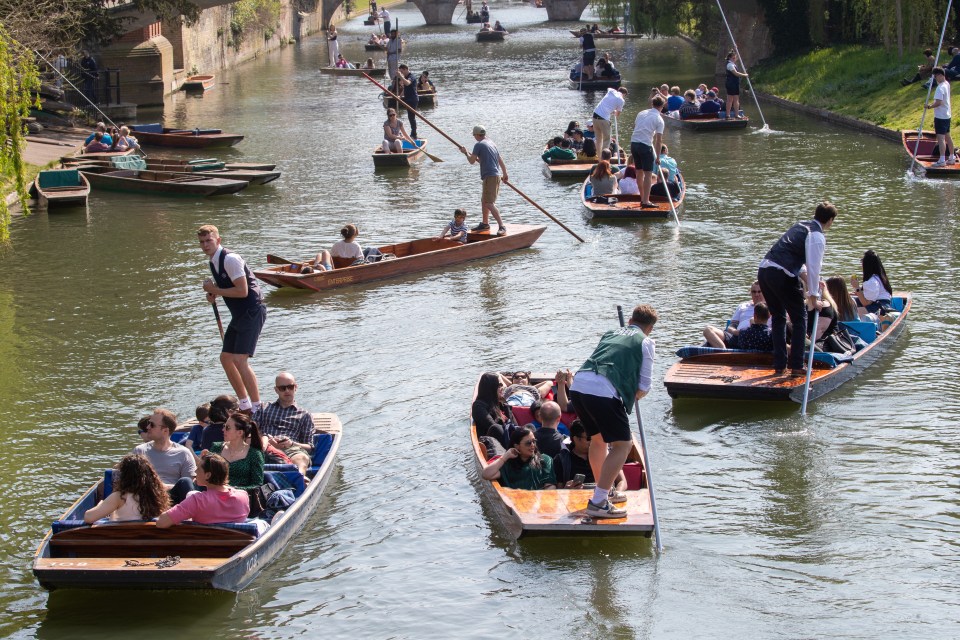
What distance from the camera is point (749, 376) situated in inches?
429

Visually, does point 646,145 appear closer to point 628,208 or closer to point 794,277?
point 628,208

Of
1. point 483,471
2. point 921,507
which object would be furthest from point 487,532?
point 921,507

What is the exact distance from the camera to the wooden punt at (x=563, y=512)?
8039mm

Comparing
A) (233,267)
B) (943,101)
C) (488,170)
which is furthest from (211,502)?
(943,101)

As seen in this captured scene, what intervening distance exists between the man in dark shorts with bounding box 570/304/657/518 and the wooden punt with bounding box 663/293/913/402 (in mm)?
2836

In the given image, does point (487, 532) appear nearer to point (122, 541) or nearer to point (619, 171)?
point (122, 541)

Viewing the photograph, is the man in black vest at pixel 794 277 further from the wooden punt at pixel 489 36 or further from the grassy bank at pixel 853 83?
the wooden punt at pixel 489 36

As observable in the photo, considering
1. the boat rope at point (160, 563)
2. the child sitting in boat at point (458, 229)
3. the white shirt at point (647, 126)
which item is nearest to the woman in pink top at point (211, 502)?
the boat rope at point (160, 563)

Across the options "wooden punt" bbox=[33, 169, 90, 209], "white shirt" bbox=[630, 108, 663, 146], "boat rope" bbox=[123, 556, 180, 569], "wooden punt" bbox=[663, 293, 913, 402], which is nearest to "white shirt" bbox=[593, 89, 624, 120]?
"white shirt" bbox=[630, 108, 663, 146]

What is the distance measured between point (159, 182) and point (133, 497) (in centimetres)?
1434

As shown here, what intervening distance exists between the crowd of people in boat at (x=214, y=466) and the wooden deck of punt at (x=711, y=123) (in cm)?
1938

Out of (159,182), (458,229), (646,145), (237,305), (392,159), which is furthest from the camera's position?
(392,159)

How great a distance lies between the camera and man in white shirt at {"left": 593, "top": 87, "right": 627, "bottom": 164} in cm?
2131

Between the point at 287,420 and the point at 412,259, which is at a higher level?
the point at 412,259
